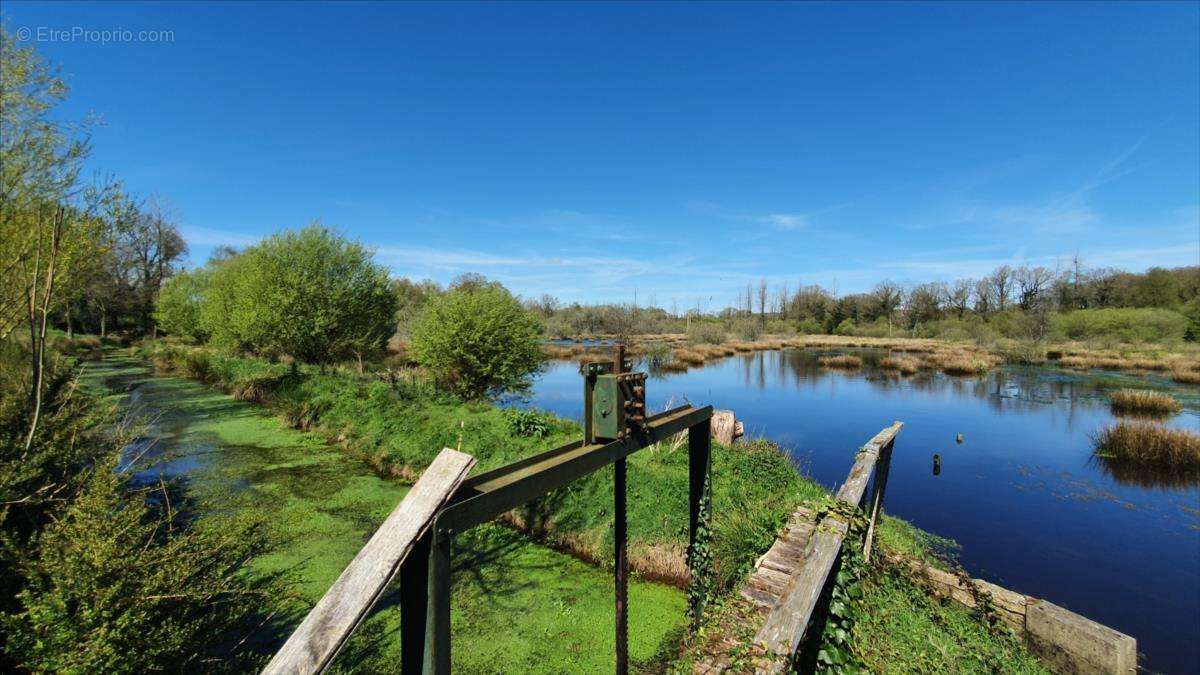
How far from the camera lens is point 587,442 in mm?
2430

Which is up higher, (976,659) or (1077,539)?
(976,659)

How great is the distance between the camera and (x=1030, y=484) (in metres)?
10.9

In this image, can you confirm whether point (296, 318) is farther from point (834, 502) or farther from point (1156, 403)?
point (1156, 403)

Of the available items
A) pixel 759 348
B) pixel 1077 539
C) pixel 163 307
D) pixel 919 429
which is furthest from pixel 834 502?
pixel 759 348

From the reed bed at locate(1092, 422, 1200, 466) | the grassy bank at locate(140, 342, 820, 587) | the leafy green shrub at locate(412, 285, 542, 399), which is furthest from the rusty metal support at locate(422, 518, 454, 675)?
the reed bed at locate(1092, 422, 1200, 466)

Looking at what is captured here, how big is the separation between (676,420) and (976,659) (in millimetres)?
3435

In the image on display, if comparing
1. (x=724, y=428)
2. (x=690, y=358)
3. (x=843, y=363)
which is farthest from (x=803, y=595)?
(x=690, y=358)

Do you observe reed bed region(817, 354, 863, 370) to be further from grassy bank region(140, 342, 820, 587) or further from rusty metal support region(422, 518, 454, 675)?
rusty metal support region(422, 518, 454, 675)

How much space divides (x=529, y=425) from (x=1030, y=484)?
11.6 m

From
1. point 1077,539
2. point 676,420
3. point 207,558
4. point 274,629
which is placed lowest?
point 1077,539

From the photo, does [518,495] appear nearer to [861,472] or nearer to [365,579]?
[365,579]

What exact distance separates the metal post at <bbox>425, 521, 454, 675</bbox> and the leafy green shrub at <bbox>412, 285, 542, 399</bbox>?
458 inches

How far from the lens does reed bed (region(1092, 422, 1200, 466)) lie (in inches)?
449

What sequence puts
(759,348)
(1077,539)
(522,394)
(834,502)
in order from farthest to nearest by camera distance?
(759,348), (522,394), (1077,539), (834,502)
